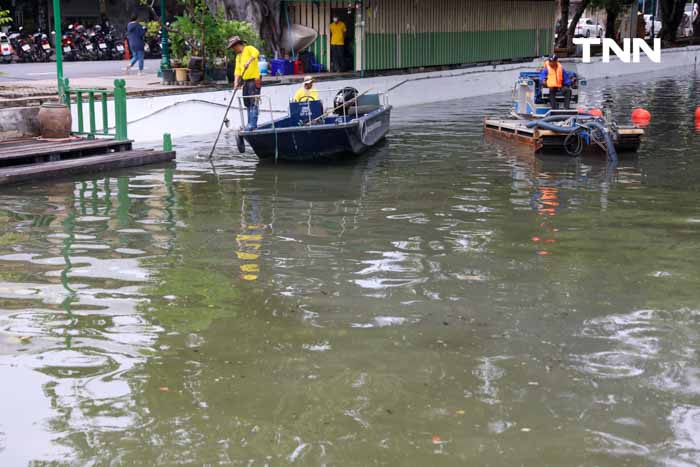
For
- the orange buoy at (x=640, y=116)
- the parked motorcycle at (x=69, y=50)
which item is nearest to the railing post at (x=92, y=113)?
the orange buoy at (x=640, y=116)

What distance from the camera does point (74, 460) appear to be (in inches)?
213

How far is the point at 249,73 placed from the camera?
61.1 ft

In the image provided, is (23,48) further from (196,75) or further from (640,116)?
(640,116)

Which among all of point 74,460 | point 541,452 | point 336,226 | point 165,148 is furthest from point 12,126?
point 541,452

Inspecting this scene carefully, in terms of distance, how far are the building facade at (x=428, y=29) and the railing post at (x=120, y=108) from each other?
1106 cm

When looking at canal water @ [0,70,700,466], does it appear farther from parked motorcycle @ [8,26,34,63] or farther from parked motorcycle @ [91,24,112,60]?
parked motorcycle @ [91,24,112,60]

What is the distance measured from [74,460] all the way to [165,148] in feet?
42.4

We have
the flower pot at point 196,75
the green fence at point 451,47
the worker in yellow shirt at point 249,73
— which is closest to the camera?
the worker in yellow shirt at point 249,73

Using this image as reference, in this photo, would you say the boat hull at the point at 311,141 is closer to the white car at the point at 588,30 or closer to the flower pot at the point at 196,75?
the flower pot at the point at 196,75

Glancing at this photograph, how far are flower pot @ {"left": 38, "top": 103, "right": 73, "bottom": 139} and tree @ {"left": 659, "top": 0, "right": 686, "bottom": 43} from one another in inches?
1566

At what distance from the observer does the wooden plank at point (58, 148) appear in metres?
15.6

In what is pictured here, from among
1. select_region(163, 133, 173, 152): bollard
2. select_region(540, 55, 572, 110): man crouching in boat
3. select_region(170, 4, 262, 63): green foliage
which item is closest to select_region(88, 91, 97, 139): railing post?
select_region(163, 133, 173, 152): bollard

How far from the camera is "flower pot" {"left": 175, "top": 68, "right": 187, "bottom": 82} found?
22.7 meters

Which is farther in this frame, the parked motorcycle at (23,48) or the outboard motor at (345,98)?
the parked motorcycle at (23,48)
